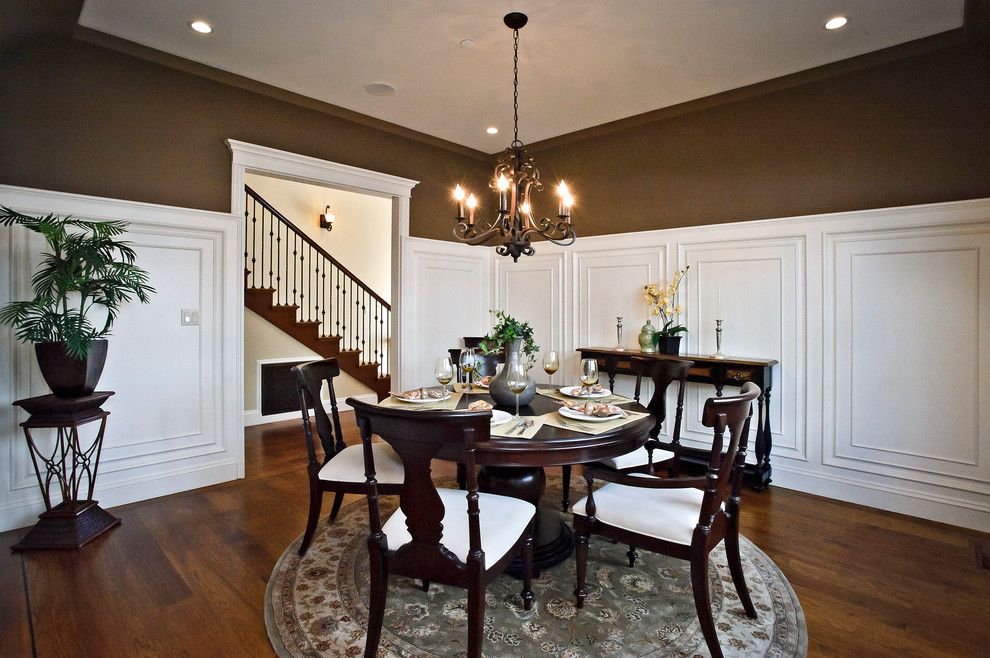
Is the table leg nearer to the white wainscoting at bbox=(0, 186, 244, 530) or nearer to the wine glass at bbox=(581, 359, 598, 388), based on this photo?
the wine glass at bbox=(581, 359, 598, 388)

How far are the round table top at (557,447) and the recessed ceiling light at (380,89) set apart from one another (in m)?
3.10

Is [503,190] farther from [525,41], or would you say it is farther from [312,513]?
[312,513]

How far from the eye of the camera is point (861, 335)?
349 centimetres

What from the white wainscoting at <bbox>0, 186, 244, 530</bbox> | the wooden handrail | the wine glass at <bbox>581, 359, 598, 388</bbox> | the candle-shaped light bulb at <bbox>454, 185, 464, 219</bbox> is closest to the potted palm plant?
the white wainscoting at <bbox>0, 186, 244, 530</bbox>

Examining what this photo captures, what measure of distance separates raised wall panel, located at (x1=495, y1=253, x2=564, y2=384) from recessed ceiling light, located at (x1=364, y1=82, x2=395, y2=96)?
2.13 m

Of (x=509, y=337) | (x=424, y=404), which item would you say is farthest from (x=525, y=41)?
(x=424, y=404)

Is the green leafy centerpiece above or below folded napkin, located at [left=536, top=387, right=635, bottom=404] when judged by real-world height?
above

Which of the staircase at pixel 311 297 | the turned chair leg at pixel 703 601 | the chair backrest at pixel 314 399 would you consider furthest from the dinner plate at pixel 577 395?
the staircase at pixel 311 297

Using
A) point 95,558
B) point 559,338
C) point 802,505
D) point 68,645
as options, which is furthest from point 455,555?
point 559,338

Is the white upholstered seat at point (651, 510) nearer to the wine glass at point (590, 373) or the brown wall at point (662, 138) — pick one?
the wine glass at point (590, 373)

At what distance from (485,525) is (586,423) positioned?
0.65 metres

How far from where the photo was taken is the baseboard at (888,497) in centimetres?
311

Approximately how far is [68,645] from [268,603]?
2.32 ft

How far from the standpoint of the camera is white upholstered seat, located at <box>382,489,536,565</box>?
1.79 meters
